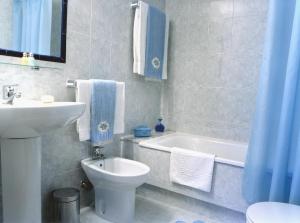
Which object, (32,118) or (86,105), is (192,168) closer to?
(86,105)

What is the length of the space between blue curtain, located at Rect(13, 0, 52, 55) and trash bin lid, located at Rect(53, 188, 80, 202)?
39.2 inches

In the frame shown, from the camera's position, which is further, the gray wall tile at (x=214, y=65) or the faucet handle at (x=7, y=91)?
the gray wall tile at (x=214, y=65)

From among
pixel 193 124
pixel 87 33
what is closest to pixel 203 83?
pixel 193 124

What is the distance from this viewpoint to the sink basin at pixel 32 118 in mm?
1055

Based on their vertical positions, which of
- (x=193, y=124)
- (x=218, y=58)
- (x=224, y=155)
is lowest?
(x=224, y=155)

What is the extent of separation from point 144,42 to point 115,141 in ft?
3.30

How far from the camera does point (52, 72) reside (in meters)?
1.75

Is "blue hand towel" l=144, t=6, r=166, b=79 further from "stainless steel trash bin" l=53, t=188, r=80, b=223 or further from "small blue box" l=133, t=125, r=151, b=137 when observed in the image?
"stainless steel trash bin" l=53, t=188, r=80, b=223

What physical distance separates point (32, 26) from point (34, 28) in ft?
0.05

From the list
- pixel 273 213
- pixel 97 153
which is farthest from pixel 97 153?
pixel 273 213

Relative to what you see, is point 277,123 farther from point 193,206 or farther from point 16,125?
point 16,125

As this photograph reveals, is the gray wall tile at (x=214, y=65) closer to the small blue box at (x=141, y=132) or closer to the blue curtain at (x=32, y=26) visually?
the small blue box at (x=141, y=132)

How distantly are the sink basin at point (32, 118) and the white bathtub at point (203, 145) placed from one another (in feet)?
3.54

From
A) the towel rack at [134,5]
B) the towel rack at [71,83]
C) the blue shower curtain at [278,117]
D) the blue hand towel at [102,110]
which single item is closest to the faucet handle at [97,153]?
the blue hand towel at [102,110]
